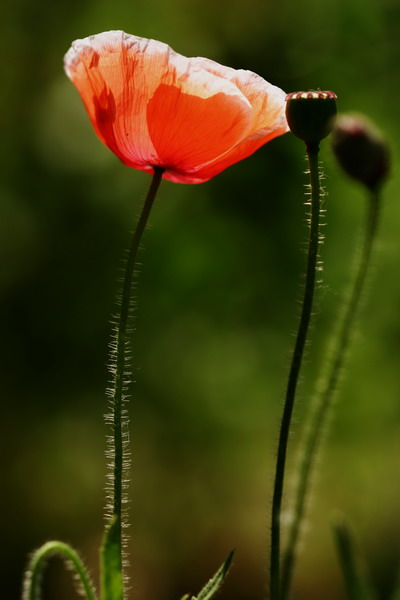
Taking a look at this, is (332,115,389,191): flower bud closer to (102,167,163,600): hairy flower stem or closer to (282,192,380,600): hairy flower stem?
(282,192,380,600): hairy flower stem

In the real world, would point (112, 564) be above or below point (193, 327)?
below

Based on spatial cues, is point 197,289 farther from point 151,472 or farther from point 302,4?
point 302,4

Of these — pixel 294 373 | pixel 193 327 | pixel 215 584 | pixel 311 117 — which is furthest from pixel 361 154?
pixel 193 327

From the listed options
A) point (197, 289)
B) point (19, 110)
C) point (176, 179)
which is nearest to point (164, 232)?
point (197, 289)

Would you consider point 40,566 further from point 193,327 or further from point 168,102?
point 193,327

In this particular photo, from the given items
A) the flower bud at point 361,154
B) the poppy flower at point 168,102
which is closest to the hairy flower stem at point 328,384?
the flower bud at point 361,154

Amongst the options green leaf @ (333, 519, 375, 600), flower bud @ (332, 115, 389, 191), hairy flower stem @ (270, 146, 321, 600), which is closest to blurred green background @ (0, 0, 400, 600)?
flower bud @ (332, 115, 389, 191)

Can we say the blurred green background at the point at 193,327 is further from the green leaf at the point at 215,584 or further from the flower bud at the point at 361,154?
the green leaf at the point at 215,584
